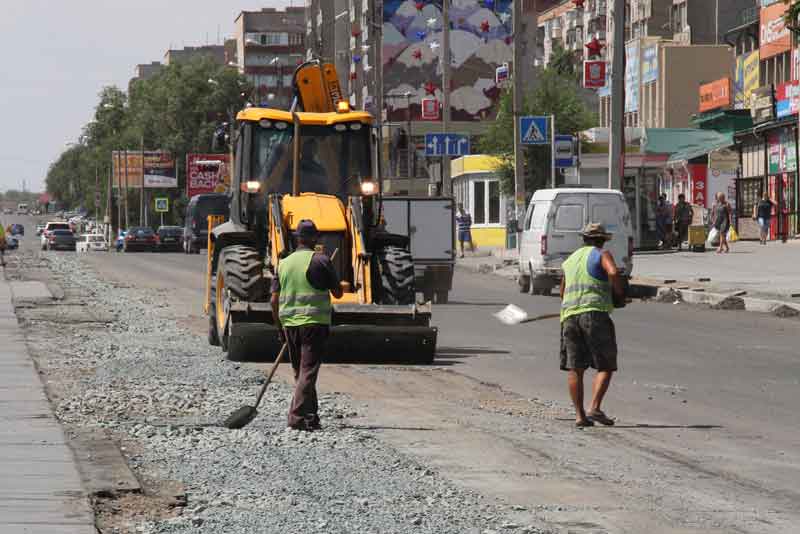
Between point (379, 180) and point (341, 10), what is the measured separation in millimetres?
118288

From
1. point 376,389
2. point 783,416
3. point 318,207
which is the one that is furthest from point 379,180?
point 783,416

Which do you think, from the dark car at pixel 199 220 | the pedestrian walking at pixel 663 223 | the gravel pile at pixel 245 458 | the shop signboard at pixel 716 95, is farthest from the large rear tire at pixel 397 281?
the dark car at pixel 199 220

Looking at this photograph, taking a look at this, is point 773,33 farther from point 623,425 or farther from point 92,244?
point 623,425

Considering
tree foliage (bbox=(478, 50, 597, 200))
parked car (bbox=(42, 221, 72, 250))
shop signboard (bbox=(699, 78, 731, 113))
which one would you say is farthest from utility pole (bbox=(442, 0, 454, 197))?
parked car (bbox=(42, 221, 72, 250))

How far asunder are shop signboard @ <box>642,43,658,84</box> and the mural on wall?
17.7 metres

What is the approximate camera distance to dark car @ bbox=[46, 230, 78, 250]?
101250 millimetres

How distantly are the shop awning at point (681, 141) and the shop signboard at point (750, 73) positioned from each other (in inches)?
75.1

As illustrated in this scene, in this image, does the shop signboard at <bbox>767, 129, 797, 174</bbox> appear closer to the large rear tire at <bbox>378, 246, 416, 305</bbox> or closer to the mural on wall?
the large rear tire at <bbox>378, 246, 416, 305</bbox>

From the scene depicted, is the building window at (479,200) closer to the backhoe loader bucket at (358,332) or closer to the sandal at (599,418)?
the backhoe loader bucket at (358,332)

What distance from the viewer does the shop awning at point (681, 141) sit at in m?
68.6

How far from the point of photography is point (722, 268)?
137 ft

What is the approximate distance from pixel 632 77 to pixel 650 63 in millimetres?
3979

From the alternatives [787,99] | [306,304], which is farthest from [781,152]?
[306,304]

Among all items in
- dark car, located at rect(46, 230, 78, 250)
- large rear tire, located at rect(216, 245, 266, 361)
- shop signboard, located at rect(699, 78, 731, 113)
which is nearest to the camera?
large rear tire, located at rect(216, 245, 266, 361)
